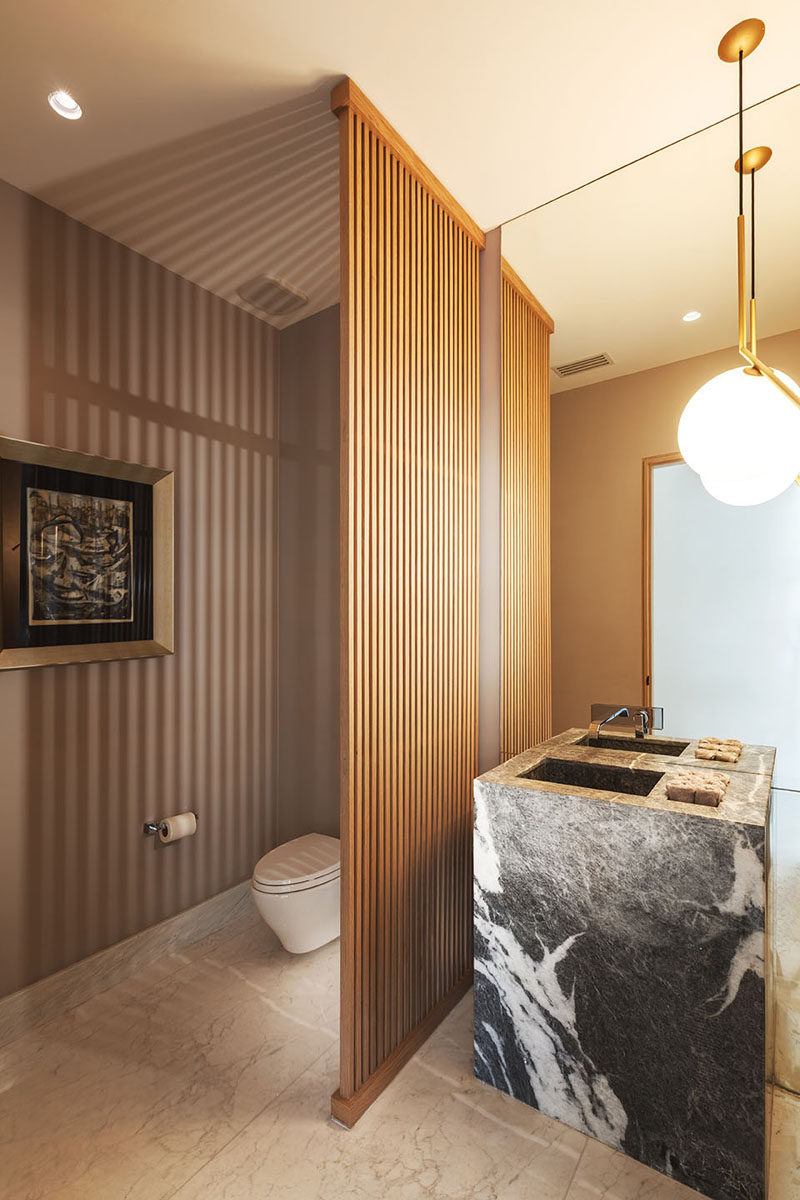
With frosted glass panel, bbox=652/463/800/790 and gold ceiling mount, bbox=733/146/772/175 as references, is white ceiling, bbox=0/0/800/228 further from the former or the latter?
frosted glass panel, bbox=652/463/800/790

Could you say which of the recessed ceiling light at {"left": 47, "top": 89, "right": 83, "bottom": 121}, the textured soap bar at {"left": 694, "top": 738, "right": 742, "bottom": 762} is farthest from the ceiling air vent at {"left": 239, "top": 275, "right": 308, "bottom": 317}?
the textured soap bar at {"left": 694, "top": 738, "right": 742, "bottom": 762}

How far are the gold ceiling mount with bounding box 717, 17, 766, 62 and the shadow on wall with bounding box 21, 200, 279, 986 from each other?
2029 mm

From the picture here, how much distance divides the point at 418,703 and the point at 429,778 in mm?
263

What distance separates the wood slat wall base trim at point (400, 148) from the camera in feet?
5.23

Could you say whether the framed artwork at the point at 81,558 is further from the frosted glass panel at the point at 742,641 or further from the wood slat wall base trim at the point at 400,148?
the frosted glass panel at the point at 742,641

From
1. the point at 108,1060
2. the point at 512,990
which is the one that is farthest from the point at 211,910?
the point at 512,990

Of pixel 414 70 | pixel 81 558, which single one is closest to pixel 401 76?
pixel 414 70

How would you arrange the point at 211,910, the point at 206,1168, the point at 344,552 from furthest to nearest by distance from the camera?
the point at 211,910 → the point at 344,552 → the point at 206,1168

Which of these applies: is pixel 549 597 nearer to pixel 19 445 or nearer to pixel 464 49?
pixel 464 49

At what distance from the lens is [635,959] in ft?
4.75

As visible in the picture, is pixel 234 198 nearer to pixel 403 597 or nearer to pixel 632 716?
pixel 403 597

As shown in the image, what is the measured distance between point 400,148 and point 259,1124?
2767 mm

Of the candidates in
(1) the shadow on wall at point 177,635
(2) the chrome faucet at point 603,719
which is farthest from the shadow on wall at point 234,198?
(2) the chrome faucet at point 603,719

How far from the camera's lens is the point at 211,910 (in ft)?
8.46
